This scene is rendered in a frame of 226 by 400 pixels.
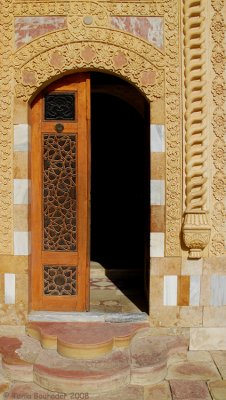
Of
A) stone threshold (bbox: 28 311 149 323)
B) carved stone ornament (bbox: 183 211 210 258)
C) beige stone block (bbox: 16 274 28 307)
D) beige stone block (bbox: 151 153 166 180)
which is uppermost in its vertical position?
beige stone block (bbox: 151 153 166 180)

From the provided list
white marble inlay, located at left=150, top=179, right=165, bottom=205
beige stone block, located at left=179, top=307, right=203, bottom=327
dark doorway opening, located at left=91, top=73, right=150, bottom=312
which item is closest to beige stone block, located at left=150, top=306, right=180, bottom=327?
beige stone block, located at left=179, top=307, right=203, bottom=327

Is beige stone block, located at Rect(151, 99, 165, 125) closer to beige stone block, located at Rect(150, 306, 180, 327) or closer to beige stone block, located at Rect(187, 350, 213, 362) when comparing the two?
beige stone block, located at Rect(150, 306, 180, 327)

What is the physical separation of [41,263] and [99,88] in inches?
121

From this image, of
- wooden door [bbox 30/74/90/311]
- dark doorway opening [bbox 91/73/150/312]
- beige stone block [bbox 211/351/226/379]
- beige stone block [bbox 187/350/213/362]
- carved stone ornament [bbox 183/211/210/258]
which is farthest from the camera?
dark doorway opening [bbox 91/73/150/312]

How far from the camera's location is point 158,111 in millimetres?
4273

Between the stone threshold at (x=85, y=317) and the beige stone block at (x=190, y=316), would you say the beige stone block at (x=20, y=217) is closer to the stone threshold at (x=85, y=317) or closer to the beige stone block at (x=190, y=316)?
the stone threshold at (x=85, y=317)

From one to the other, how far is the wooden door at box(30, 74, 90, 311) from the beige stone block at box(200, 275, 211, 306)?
1.15m

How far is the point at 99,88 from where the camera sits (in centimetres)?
648

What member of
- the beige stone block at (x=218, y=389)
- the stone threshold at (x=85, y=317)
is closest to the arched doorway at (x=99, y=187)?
the stone threshold at (x=85, y=317)

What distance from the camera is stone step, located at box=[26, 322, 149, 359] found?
3760 mm

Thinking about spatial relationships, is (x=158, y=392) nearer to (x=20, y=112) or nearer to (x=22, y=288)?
(x=22, y=288)

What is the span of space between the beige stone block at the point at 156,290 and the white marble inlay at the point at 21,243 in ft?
4.15

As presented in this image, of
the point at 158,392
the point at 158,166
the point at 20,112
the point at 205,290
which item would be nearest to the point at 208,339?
the point at 205,290

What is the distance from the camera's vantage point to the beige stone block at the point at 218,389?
134 inches
